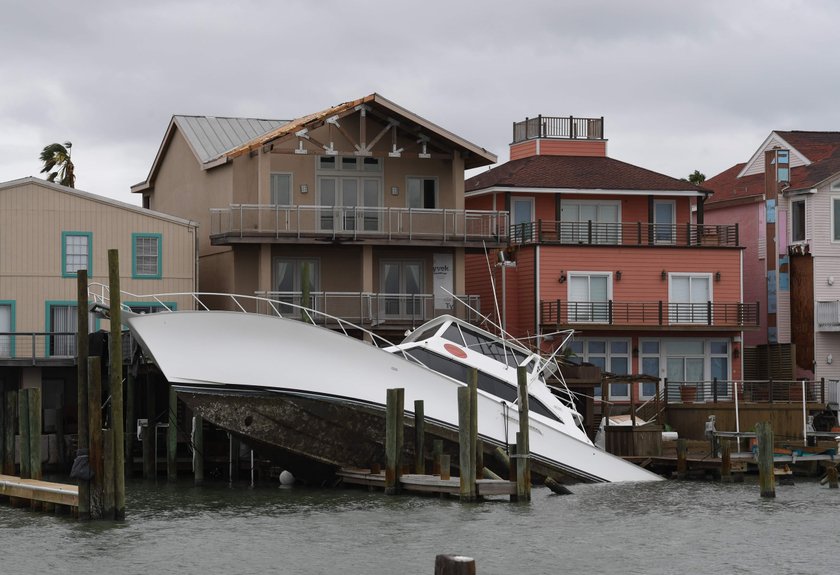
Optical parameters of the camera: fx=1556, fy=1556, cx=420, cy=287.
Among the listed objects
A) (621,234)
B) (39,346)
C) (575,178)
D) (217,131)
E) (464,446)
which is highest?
(217,131)

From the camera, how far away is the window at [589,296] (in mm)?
49094

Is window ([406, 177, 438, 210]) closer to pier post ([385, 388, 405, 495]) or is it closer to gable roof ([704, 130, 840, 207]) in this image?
gable roof ([704, 130, 840, 207])

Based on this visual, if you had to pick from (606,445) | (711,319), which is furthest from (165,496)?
(711,319)

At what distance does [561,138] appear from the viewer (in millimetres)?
56000

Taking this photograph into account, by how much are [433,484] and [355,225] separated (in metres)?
15.6

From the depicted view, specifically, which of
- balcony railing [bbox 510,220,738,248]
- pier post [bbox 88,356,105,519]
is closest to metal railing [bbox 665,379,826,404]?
balcony railing [bbox 510,220,738,248]

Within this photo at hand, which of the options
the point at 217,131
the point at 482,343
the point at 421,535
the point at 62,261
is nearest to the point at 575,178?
the point at 217,131

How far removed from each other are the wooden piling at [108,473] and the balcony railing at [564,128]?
31373 millimetres

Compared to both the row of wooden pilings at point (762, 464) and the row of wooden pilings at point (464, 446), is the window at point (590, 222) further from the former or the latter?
the row of wooden pilings at point (464, 446)

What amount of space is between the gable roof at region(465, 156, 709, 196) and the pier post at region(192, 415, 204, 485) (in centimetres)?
1608

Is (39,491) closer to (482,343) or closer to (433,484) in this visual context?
(433,484)

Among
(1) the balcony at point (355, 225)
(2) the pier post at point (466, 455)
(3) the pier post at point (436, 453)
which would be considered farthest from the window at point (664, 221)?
(2) the pier post at point (466, 455)

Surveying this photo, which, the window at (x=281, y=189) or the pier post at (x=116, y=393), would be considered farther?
the window at (x=281, y=189)

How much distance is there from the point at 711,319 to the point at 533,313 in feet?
19.2
